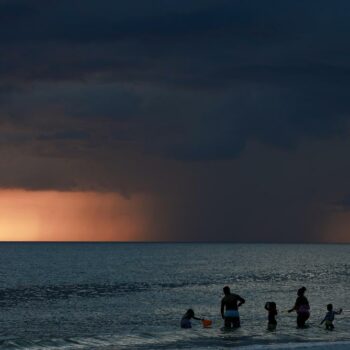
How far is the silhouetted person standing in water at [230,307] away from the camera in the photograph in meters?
29.3

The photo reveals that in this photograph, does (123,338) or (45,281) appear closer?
(123,338)

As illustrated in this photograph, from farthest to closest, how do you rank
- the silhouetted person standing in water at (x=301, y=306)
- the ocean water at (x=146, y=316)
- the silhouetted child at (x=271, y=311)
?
the silhouetted child at (x=271, y=311), the silhouetted person standing in water at (x=301, y=306), the ocean water at (x=146, y=316)

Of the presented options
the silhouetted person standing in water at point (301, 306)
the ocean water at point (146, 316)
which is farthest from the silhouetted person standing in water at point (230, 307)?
the silhouetted person standing in water at point (301, 306)

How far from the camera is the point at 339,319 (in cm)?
4122

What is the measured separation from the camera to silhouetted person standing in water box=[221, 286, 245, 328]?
29.3 metres

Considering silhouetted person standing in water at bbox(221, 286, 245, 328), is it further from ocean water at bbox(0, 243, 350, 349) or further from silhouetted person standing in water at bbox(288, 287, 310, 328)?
silhouetted person standing in water at bbox(288, 287, 310, 328)

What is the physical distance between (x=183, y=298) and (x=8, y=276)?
52.8m

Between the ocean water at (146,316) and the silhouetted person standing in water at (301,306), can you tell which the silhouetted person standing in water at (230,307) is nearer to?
the ocean water at (146,316)

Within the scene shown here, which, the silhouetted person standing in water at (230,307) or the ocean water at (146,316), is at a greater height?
the silhouetted person standing in water at (230,307)

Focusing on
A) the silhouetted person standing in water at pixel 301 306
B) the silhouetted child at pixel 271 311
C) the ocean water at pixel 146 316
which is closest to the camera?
the ocean water at pixel 146 316

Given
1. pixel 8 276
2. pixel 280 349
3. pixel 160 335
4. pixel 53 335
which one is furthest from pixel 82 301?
pixel 8 276

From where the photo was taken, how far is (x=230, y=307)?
97.9 ft

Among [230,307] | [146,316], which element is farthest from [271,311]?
[146,316]

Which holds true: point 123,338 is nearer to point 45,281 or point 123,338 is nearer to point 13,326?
point 13,326
